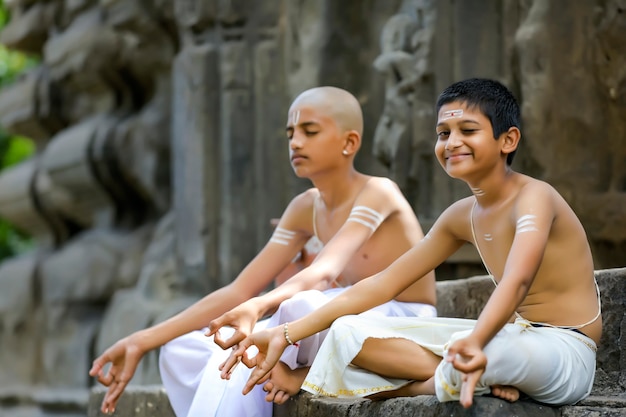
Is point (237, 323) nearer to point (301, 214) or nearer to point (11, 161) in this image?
point (301, 214)

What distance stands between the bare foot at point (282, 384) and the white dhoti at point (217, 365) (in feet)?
0.07

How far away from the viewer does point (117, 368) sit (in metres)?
3.10

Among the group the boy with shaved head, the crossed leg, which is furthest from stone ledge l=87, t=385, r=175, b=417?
the crossed leg

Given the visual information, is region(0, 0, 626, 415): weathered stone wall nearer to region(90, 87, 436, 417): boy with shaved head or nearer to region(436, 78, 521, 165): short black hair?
region(90, 87, 436, 417): boy with shaved head

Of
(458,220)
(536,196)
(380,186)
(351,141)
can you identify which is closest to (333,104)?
(351,141)

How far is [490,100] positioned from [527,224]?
0.31 metres

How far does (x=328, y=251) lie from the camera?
9.84 ft

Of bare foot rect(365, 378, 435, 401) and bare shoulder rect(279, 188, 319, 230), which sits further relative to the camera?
bare shoulder rect(279, 188, 319, 230)

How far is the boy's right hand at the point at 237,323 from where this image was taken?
2.67 metres

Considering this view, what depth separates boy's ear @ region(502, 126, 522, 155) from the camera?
2467mm

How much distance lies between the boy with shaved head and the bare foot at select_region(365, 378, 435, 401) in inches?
13.2

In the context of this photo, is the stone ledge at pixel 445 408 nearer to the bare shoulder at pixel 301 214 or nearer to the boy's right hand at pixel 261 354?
the boy's right hand at pixel 261 354

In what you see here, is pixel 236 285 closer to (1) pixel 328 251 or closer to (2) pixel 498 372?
(1) pixel 328 251

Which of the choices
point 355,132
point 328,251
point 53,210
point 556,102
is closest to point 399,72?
point 556,102
